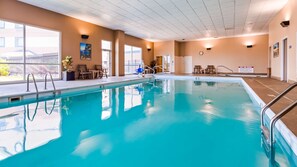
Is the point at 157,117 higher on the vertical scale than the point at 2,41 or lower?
lower

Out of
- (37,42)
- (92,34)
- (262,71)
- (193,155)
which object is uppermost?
(92,34)

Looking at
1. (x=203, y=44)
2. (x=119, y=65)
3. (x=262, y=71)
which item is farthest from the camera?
(x=203, y=44)

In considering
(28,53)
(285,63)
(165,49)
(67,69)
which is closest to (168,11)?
(67,69)

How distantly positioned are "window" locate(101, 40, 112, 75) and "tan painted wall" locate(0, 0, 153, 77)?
0.36 m

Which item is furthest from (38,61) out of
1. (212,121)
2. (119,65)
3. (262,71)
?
(262,71)

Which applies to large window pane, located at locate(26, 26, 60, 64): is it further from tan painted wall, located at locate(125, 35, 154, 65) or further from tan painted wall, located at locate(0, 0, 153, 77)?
tan painted wall, located at locate(125, 35, 154, 65)

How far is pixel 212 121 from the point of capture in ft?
11.8

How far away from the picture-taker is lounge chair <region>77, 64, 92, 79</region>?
10125 mm

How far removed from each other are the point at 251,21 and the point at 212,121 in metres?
9.02

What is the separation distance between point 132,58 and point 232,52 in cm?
803

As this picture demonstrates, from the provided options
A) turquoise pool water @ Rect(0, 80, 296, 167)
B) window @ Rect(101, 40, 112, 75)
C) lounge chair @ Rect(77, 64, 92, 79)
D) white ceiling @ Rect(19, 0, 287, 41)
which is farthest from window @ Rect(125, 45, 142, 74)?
turquoise pool water @ Rect(0, 80, 296, 167)

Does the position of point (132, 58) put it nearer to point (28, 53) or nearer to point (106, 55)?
point (106, 55)

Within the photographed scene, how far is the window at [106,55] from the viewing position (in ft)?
40.2

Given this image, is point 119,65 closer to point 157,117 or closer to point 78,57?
point 78,57
